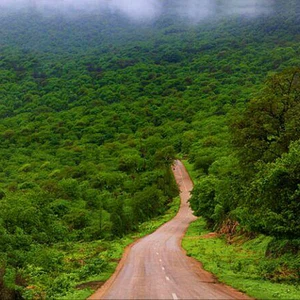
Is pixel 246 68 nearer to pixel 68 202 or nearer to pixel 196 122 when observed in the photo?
pixel 196 122

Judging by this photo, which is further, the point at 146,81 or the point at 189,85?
the point at 146,81

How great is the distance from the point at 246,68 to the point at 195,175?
345 ft

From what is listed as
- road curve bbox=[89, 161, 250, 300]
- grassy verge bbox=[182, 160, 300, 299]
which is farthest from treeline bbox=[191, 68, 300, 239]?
road curve bbox=[89, 161, 250, 300]

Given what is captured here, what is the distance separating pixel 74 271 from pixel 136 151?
7701 cm

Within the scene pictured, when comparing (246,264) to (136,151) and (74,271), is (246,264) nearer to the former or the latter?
(74,271)

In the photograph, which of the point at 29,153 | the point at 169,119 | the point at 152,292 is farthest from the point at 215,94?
the point at 152,292

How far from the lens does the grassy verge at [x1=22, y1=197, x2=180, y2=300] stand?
1860 centimetres

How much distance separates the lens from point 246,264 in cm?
2534

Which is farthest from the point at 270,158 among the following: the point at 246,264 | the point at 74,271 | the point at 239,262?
the point at 74,271

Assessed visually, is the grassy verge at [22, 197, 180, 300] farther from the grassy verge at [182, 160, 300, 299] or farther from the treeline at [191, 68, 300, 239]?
the treeline at [191, 68, 300, 239]

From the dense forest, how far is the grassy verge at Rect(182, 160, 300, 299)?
117cm

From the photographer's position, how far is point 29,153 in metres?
114

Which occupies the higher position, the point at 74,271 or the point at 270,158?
the point at 270,158

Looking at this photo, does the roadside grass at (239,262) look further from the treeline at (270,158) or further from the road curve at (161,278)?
the treeline at (270,158)
